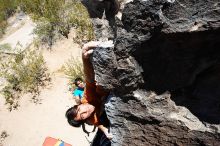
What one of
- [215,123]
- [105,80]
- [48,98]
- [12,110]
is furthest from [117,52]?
[12,110]

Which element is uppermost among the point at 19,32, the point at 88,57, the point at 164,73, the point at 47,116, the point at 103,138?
the point at 88,57

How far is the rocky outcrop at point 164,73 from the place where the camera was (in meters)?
2.71

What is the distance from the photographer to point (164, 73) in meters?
3.07

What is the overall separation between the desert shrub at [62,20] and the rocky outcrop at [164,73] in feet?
12.8

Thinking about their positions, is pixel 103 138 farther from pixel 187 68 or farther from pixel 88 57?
pixel 187 68

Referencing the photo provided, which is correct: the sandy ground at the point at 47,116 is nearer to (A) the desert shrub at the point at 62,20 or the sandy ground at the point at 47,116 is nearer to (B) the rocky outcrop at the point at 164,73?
(A) the desert shrub at the point at 62,20

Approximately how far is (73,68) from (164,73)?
12.1 ft

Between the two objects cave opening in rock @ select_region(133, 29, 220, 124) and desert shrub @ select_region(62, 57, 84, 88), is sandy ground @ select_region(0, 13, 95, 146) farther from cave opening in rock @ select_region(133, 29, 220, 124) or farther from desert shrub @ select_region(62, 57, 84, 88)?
cave opening in rock @ select_region(133, 29, 220, 124)

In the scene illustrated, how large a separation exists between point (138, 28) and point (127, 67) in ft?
1.27

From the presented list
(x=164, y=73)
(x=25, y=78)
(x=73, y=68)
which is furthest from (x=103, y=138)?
(x=25, y=78)

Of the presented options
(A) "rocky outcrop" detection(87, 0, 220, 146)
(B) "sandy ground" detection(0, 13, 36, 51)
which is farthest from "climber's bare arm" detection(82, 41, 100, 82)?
(B) "sandy ground" detection(0, 13, 36, 51)

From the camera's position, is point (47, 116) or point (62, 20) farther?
point (62, 20)

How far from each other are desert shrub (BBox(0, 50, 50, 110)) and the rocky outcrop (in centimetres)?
398

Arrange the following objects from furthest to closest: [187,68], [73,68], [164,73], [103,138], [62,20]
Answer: [62,20] < [73,68] < [103,138] < [164,73] < [187,68]
